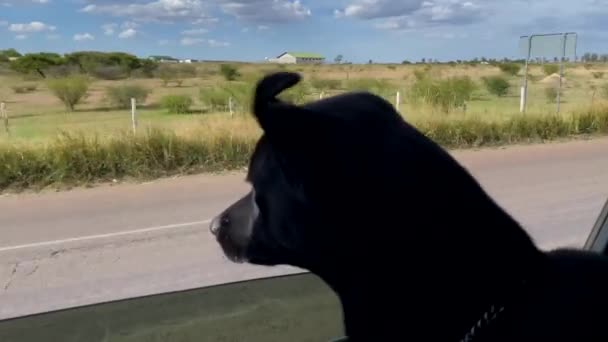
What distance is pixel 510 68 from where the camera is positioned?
36969 mm

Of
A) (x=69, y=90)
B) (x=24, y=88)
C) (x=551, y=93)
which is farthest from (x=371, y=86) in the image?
(x=24, y=88)

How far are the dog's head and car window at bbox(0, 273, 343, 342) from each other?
0.99m

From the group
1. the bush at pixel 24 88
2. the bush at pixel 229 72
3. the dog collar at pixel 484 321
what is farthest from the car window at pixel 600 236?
the bush at pixel 24 88

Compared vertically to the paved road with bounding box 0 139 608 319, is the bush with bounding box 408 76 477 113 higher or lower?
higher

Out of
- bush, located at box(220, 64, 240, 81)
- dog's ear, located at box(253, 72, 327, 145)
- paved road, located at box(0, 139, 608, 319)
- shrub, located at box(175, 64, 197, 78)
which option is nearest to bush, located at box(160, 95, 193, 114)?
bush, located at box(220, 64, 240, 81)

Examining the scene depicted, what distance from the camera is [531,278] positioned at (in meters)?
1.46

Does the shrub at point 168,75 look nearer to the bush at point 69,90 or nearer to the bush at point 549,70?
the bush at point 69,90

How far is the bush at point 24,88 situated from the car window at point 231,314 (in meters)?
31.0

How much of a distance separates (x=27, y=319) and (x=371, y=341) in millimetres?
1176

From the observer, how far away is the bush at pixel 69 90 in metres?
22.1

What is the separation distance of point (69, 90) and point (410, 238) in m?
22.4

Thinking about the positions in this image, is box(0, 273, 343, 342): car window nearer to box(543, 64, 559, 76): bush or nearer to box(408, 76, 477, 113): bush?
box(408, 76, 477, 113): bush

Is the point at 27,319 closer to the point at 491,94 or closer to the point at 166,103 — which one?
the point at 166,103

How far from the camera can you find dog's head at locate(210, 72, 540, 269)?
4.67ft
